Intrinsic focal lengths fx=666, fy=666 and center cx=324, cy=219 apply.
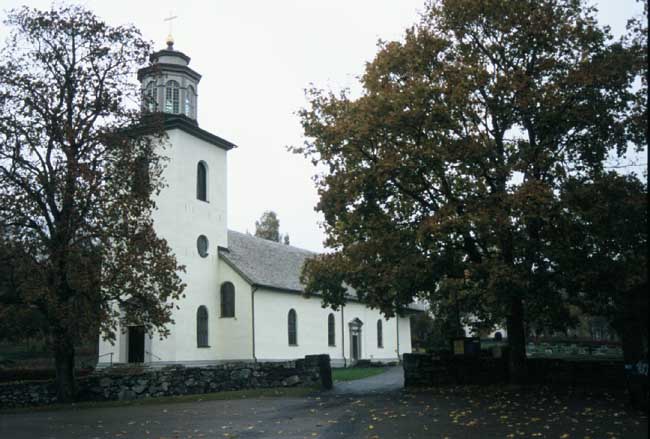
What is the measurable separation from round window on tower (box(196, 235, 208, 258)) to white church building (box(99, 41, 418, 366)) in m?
0.06

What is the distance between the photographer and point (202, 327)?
36.1 m

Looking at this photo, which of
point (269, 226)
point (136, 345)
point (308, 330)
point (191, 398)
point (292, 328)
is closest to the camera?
point (191, 398)

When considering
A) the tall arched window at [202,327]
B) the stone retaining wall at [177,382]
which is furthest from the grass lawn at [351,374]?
the tall arched window at [202,327]

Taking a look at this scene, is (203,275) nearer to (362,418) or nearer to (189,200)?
(189,200)

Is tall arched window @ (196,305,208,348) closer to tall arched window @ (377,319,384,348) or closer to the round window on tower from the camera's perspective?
the round window on tower

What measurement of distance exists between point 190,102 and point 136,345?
1356 cm

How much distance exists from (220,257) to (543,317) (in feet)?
68.6

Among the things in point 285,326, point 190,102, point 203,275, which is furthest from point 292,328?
point 190,102

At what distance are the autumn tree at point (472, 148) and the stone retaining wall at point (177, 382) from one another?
4.07 metres

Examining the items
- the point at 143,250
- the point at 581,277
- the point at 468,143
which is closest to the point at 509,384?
the point at 581,277

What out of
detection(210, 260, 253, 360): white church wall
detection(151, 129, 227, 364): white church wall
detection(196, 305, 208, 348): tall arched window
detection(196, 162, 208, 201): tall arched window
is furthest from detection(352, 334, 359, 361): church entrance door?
detection(196, 162, 208, 201): tall arched window

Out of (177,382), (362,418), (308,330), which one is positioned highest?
(308,330)

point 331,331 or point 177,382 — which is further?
point 331,331

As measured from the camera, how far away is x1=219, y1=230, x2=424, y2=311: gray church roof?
125ft
